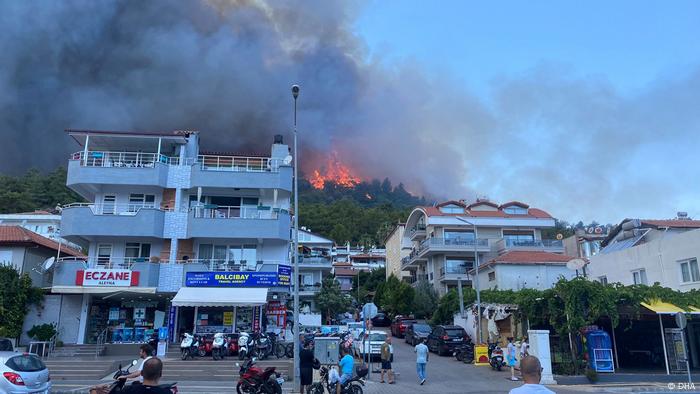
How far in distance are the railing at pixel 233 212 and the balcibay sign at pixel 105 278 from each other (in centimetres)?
529

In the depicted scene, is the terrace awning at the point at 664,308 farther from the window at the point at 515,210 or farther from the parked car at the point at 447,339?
the window at the point at 515,210

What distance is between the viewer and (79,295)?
99.2 ft

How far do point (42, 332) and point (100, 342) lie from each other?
10.1 feet

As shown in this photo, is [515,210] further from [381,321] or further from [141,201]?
[141,201]

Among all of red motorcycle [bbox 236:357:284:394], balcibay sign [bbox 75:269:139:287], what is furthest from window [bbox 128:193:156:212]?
red motorcycle [bbox 236:357:284:394]

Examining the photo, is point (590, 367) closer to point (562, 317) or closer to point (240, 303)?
point (562, 317)

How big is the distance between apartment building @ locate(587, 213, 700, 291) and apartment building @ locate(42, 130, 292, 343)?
21468 mm

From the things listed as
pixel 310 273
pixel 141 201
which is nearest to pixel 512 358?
pixel 141 201

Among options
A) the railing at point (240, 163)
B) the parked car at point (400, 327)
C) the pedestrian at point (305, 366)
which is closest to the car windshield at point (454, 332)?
the parked car at point (400, 327)

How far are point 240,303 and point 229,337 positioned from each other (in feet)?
7.14

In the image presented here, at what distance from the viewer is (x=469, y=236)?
52375 mm

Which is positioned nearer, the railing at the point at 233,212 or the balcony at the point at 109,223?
the balcony at the point at 109,223

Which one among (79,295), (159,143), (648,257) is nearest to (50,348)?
(79,295)

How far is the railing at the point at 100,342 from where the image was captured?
89.1 feet
